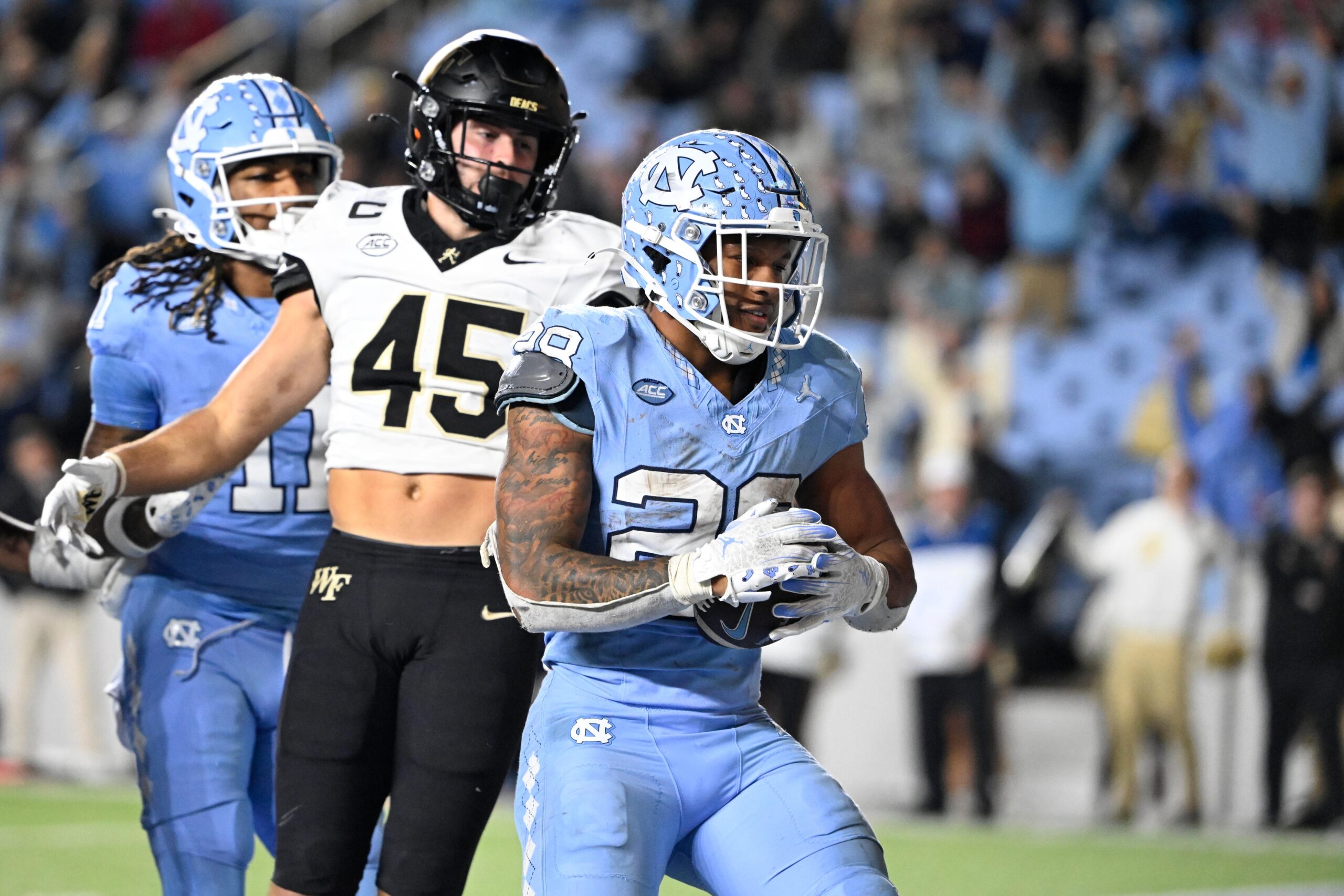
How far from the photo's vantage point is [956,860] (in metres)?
7.64

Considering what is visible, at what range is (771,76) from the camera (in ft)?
41.7

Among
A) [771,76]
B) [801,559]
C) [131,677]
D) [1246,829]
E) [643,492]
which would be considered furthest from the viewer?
[771,76]

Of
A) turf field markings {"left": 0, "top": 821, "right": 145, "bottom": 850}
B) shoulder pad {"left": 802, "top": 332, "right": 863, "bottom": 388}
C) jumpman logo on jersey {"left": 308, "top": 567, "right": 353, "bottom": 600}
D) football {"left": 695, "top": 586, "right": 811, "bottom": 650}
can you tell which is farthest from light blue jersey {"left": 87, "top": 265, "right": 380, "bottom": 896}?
turf field markings {"left": 0, "top": 821, "right": 145, "bottom": 850}

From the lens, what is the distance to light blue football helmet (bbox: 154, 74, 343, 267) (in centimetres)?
417

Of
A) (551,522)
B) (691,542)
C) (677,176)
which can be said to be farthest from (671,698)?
(677,176)

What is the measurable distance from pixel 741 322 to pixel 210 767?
1781mm

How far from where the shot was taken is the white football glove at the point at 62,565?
3.88 meters

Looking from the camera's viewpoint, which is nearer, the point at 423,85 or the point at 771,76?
the point at 423,85

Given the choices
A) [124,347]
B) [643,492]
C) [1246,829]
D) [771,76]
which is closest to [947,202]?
[771,76]

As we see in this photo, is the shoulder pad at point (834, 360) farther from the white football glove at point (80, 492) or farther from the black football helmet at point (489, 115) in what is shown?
the white football glove at point (80, 492)

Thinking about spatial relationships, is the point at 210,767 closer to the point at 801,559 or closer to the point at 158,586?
the point at 158,586

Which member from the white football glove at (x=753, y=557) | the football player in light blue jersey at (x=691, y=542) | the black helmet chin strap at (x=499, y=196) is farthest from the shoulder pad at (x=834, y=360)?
the black helmet chin strap at (x=499, y=196)

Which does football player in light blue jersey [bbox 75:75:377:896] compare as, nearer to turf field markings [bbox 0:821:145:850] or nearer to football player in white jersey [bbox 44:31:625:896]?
football player in white jersey [bbox 44:31:625:896]

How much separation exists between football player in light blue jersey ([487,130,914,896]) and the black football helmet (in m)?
0.51
